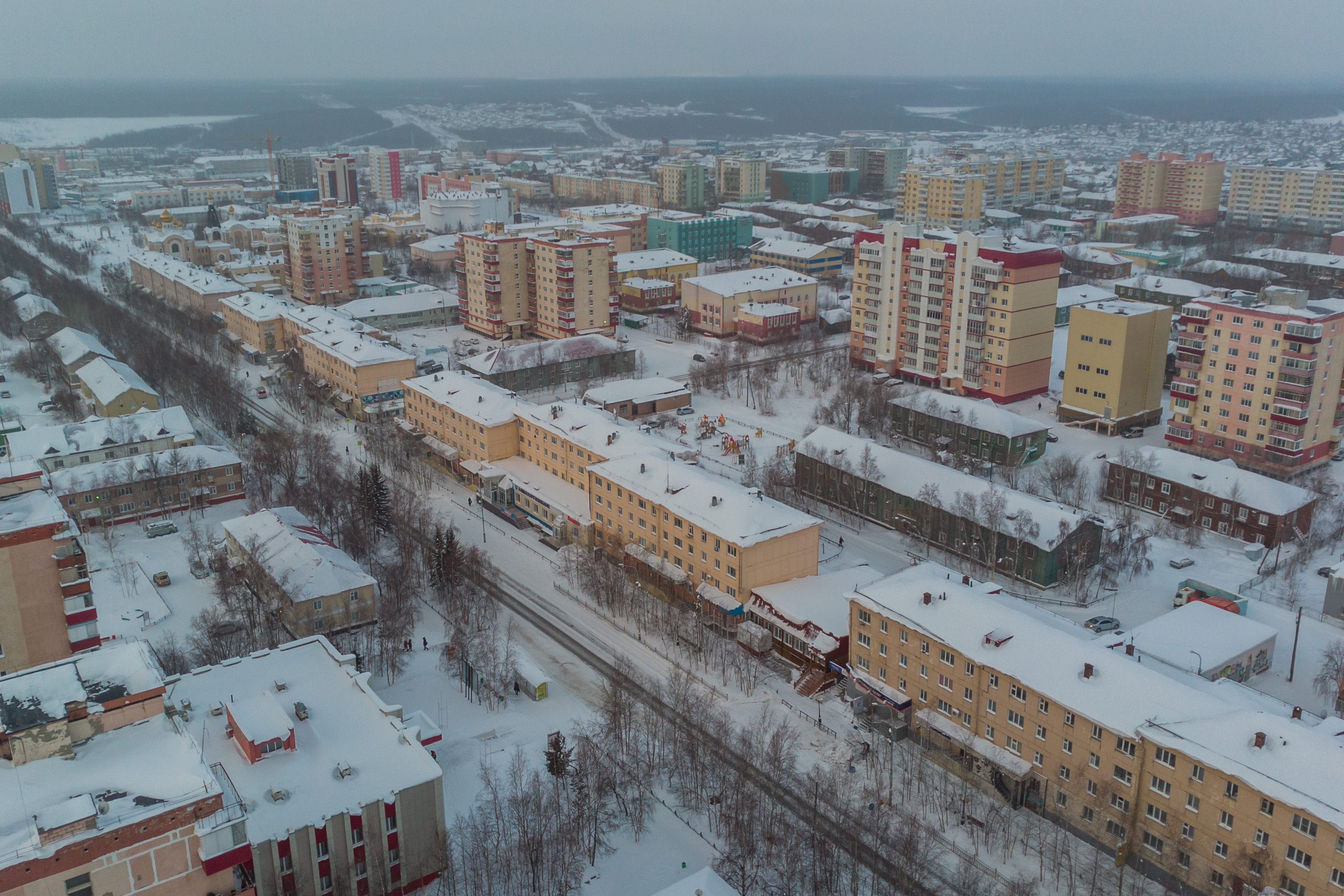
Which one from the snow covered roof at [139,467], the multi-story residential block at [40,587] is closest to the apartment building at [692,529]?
the snow covered roof at [139,467]

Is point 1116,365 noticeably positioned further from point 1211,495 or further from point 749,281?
point 749,281

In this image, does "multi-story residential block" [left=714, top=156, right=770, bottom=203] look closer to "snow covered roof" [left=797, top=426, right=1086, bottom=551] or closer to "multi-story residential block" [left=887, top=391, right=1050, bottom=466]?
"multi-story residential block" [left=887, top=391, right=1050, bottom=466]

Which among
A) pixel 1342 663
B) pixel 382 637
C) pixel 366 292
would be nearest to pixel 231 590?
pixel 382 637

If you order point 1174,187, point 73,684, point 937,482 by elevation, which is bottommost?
point 937,482

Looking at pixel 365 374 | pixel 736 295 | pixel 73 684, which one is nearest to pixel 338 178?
pixel 736 295

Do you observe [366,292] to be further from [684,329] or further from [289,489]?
[289,489]
